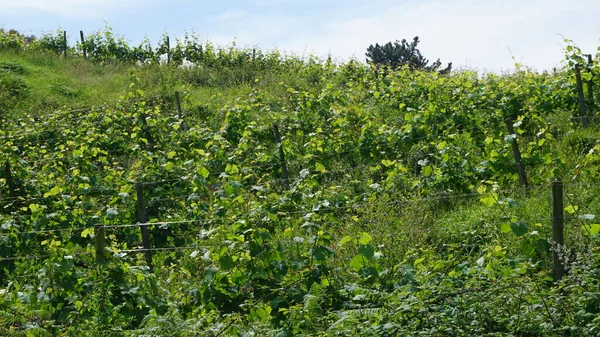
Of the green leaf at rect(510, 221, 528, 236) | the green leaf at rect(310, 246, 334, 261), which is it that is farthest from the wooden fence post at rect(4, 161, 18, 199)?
the green leaf at rect(510, 221, 528, 236)

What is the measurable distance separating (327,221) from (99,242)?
3048 millimetres

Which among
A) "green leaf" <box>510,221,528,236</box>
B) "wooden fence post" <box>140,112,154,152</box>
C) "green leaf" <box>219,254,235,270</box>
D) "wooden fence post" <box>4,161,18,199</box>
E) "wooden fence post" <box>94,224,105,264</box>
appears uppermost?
"wooden fence post" <box>140,112,154,152</box>

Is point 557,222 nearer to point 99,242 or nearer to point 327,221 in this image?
point 327,221

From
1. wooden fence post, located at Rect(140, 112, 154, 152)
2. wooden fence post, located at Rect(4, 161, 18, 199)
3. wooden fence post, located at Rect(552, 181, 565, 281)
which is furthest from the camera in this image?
wooden fence post, located at Rect(140, 112, 154, 152)

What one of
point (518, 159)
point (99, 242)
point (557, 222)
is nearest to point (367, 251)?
point (557, 222)

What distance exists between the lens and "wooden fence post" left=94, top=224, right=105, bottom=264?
238 inches

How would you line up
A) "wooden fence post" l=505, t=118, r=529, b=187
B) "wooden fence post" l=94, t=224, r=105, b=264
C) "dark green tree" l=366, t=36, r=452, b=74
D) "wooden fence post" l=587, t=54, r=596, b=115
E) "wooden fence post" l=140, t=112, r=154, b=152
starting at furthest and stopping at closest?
"dark green tree" l=366, t=36, r=452, b=74 < "wooden fence post" l=140, t=112, r=154, b=152 < "wooden fence post" l=587, t=54, r=596, b=115 < "wooden fence post" l=505, t=118, r=529, b=187 < "wooden fence post" l=94, t=224, r=105, b=264

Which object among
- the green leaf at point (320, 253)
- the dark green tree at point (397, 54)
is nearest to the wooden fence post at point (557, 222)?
the green leaf at point (320, 253)

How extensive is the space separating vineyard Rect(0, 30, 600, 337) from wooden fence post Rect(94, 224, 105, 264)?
0.06 ft

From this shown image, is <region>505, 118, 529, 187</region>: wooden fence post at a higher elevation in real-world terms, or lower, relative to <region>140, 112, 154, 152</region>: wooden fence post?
lower

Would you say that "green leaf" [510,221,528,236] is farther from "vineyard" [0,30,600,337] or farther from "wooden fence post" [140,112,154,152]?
"wooden fence post" [140,112,154,152]

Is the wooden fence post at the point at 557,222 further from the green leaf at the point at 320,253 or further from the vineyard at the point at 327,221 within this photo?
the green leaf at the point at 320,253

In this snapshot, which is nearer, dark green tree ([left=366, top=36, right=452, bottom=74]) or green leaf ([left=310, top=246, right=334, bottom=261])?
green leaf ([left=310, top=246, right=334, bottom=261])

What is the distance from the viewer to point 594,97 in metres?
11.4
